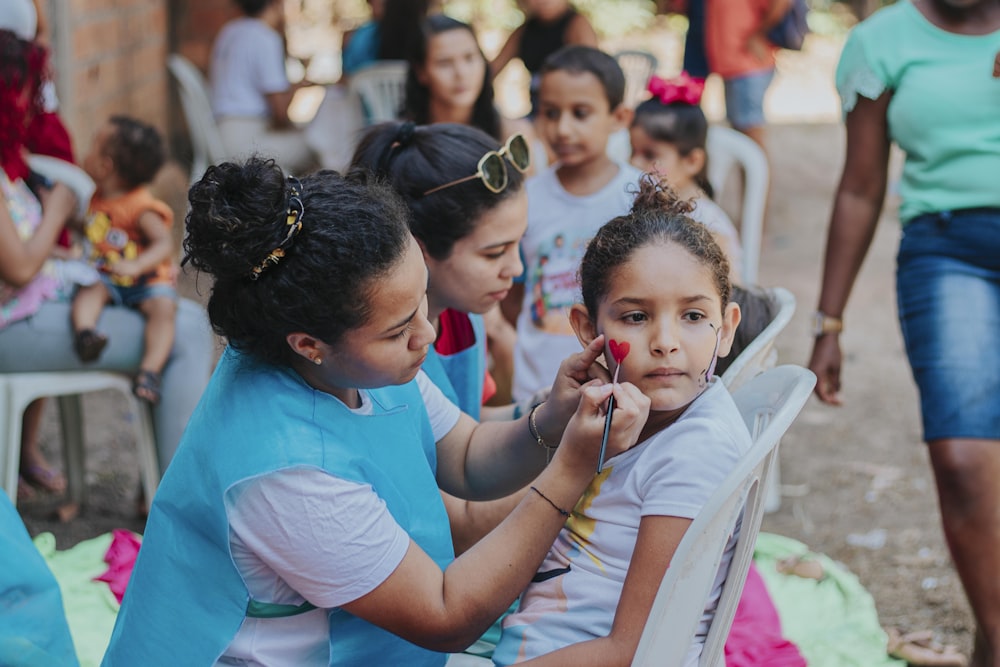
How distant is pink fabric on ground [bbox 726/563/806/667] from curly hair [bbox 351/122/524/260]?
0.90m

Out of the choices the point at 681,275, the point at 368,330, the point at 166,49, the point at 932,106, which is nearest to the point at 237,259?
the point at 368,330

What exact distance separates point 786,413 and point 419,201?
0.96 metres

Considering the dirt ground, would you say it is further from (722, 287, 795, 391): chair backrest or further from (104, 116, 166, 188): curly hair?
(722, 287, 795, 391): chair backrest

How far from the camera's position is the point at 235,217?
4.91ft

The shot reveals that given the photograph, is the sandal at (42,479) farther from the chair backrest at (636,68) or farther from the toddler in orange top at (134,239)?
the chair backrest at (636,68)

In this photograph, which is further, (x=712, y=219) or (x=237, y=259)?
(x=712, y=219)

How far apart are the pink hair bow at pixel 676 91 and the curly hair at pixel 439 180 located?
5.15 ft

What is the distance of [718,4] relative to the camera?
616 cm

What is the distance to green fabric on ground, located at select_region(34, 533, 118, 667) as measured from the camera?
2424 mm

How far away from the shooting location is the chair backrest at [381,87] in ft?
16.8

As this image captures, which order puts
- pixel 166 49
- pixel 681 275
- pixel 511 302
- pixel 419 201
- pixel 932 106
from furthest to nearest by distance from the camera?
1. pixel 166 49
2. pixel 511 302
3. pixel 932 106
4. pixel 419 201
5. pixel 681 275

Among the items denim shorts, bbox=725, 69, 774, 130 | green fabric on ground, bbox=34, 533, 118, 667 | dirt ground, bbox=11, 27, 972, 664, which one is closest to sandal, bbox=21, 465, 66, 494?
dirt ground, bbox=11, 27, 972, 664

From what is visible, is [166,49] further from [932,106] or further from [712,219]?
[932,106]

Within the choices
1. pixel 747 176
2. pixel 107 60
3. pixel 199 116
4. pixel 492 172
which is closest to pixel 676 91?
pixel 747 176
